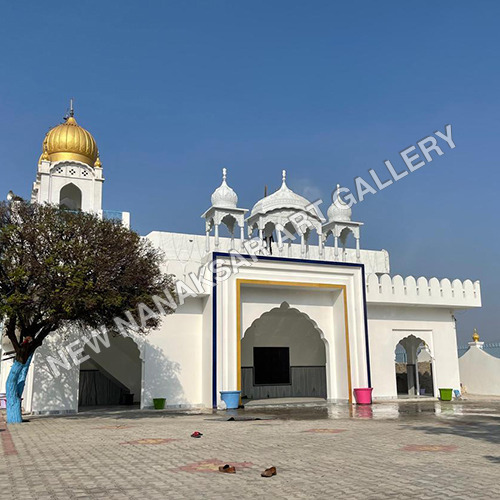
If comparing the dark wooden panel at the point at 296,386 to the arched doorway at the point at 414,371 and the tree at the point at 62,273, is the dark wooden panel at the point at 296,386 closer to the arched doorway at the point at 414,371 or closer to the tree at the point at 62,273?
the arched doorway at the point at 414,371

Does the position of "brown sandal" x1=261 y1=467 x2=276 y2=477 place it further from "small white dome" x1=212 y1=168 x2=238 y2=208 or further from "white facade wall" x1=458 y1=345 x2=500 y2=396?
"white facade wall" x1=458 y1=345 x2=500 y2=396

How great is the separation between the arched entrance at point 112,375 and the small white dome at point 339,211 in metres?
9.13

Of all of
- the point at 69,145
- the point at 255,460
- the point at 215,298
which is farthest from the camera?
the point at 69,145

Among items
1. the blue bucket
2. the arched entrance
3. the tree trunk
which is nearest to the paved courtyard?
the tree trunk

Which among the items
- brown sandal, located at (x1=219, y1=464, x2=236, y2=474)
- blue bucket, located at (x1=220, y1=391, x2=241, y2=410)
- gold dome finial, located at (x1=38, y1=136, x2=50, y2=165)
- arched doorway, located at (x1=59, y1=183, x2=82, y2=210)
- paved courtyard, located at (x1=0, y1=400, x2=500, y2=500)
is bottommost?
paved courtyard, located at (x1=0, y1=400, x2=500, y2=500)

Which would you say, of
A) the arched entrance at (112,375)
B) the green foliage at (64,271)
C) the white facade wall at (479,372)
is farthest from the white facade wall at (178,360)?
the white facade wall at (479,372)

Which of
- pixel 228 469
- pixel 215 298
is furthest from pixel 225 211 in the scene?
pixel 228 469

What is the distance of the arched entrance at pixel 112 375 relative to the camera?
20.9 m

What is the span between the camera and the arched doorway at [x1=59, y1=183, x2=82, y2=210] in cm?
2177

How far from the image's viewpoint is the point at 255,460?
23.3 feet

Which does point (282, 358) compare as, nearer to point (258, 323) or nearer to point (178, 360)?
point (258, 323)

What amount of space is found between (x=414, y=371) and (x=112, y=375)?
1300 cm

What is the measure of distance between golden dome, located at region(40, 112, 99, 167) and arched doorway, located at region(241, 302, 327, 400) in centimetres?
938

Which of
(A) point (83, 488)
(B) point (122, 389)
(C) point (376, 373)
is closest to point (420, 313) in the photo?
(C) point (376, 373)
